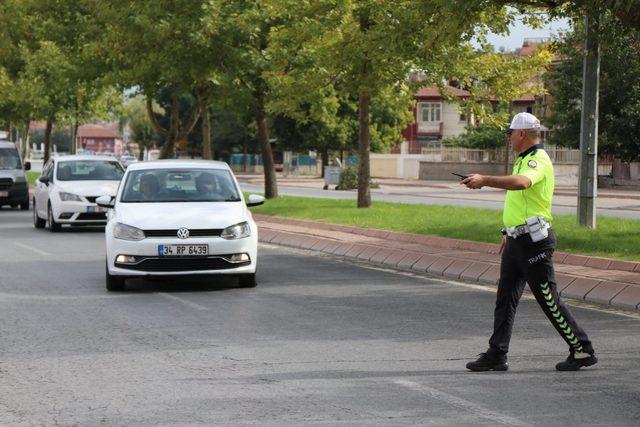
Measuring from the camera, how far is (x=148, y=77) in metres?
33.8

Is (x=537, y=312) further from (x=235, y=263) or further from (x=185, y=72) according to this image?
(x=185, y=72)

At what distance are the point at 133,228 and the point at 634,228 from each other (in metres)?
9.01

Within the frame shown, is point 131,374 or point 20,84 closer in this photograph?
point 131,374

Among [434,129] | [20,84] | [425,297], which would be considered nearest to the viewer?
[425,297]

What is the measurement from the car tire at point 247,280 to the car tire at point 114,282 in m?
1.37

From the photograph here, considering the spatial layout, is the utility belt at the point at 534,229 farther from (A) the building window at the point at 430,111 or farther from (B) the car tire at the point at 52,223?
(A) the building window at the point at 430,111

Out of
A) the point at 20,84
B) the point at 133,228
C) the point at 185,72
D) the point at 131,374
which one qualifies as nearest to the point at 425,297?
the point at 133,228

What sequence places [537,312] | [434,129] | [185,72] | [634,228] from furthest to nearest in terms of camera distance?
[434,129]
[185,72]
[634,228]
[537,312]

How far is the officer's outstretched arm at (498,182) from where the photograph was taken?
25.5 ft

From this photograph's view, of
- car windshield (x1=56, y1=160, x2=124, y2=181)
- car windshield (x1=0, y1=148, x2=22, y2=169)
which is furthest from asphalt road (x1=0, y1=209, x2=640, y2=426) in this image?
car windshield (x1=0, y1=148, x2=22, y2=169)

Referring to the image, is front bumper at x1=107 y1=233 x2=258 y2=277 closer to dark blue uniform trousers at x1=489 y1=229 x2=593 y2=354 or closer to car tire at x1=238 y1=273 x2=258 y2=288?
car tire at x1=238 y1=273 x2=258 y2=288

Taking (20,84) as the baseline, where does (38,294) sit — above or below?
below

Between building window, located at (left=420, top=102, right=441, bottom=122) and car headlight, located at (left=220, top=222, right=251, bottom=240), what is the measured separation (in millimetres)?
85976

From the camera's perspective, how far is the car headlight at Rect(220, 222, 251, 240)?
13.8m
